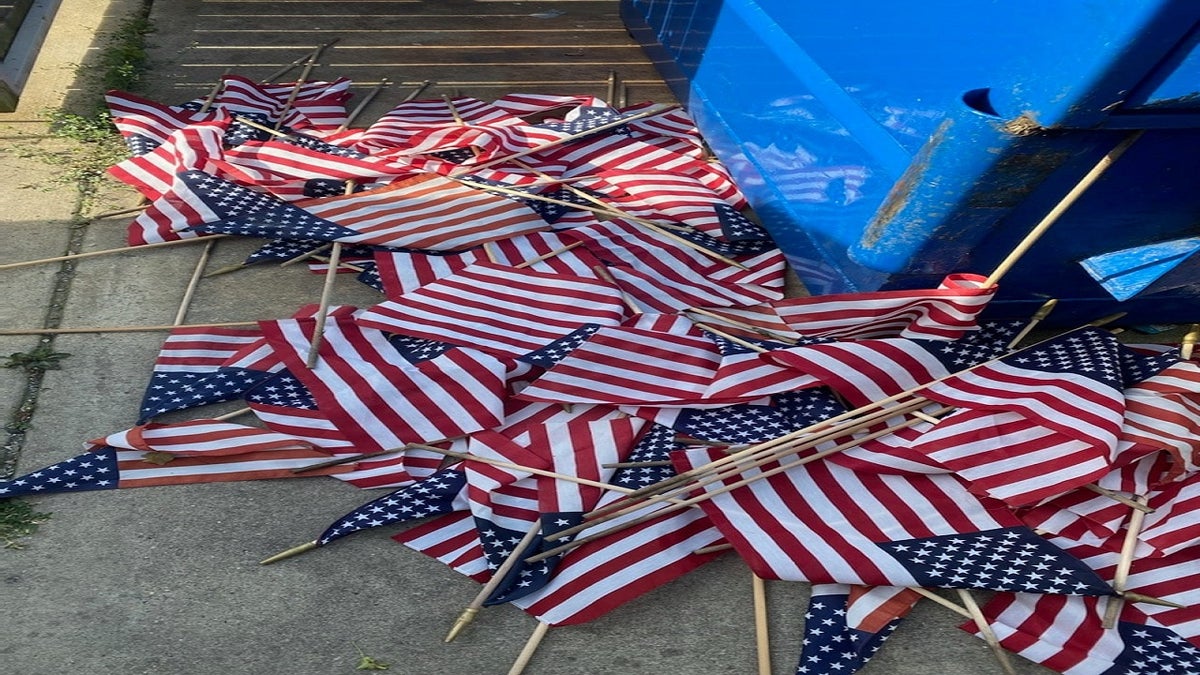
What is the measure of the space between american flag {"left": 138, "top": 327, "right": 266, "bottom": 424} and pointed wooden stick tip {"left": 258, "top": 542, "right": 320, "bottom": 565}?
0.79 m

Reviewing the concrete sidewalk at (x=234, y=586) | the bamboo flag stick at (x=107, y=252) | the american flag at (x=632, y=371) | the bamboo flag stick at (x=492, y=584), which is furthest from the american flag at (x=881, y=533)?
the bamboo flag stick at (x=107, y=252)

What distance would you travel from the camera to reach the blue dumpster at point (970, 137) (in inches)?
119

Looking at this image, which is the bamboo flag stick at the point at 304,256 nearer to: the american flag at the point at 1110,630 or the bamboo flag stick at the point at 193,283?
the bamboo flag stick at the point at 193,283

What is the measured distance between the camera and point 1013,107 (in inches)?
126

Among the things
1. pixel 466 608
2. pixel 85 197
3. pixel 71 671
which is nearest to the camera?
pixel 71 671

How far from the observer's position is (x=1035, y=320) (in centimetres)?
414

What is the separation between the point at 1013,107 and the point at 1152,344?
1.73 metres

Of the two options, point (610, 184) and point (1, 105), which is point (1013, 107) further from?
point (1, 105)

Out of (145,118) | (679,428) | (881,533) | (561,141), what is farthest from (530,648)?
(145,118)

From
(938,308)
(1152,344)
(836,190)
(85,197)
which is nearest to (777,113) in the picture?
(836,190)

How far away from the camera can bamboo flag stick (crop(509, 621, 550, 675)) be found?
116 inches

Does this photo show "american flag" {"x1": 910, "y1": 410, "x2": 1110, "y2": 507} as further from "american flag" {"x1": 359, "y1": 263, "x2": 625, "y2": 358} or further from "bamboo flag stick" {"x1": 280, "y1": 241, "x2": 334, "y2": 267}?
"bamboo flag stick" {"x1": 280, "y1": 241, "x2": 334, "y2": 267}

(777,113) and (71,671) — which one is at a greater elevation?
(777,113)

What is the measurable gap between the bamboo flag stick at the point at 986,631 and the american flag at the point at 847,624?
146 millimetres
